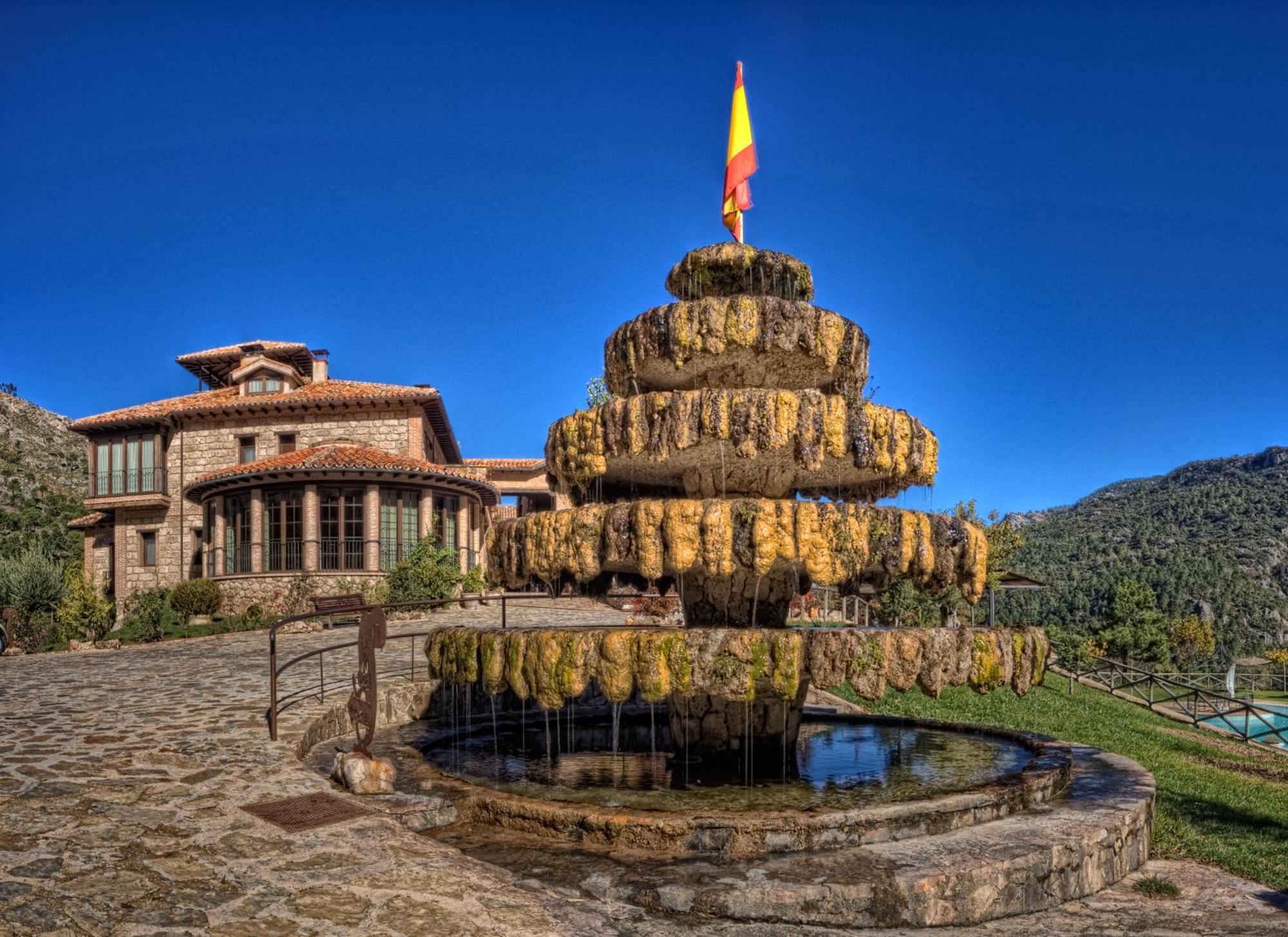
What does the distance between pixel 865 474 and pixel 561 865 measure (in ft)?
12.4

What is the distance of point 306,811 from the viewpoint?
5.62m

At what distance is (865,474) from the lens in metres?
7.27

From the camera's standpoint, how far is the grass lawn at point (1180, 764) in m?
6.57

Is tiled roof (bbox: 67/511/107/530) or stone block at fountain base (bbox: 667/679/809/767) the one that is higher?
tiled roof (bbox: 67/511/107/530)

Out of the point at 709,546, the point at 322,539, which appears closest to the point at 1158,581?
the point at 322,539

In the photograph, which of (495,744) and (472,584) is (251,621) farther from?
(495,744)

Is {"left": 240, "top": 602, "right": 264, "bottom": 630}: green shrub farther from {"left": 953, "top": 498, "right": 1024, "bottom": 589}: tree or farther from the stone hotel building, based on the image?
{"left": 953, "top": 498, "right": 1024, "bottom": 589}: tree

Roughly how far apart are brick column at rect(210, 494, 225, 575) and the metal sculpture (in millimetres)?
24158

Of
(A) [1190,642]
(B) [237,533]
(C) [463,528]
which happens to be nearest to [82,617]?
(B) [237,533]

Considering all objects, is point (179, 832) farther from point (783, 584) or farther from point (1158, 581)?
point (1158, 581)

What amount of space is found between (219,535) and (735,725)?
25.4m

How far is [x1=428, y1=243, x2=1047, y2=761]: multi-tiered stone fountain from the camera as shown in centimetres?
586

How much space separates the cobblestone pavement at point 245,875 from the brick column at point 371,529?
19624 millimetres

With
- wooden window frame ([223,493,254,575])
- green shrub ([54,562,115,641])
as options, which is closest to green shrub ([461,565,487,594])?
wooden window frame ([223,493,254,575])
